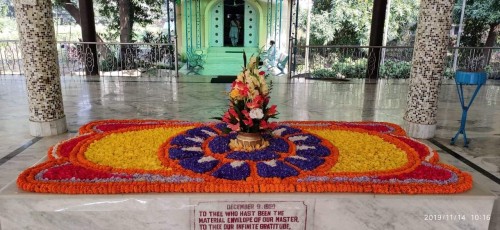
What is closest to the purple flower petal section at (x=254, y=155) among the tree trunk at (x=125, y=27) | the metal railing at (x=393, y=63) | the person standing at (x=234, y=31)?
the metal railing at (x=393, y=63)

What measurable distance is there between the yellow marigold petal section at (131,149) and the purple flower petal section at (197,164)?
0.18 m

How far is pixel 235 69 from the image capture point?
13.5 m

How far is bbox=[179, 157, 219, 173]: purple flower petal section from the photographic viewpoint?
2.72 meters

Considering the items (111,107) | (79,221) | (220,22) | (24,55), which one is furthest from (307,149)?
(220,22)

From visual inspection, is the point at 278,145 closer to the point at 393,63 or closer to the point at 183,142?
the point at 183,142

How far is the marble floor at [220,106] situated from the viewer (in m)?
3.89

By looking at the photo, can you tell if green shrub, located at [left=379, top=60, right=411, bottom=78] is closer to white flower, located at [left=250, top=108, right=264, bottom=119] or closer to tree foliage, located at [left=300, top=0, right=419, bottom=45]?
tree foliage, located at [left=300, top=0, right=419, bottom=45]

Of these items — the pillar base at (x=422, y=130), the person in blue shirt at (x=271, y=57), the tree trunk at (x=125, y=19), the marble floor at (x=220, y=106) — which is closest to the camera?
the marble floor at (x=220, y=106)

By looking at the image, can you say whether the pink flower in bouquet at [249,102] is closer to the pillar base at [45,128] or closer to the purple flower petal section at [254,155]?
the purple flower petal section at [254,155]

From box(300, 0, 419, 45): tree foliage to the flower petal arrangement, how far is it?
9940mm

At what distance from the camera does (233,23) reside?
55.3ft

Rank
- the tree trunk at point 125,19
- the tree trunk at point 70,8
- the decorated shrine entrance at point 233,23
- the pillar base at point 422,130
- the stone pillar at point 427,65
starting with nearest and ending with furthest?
the stone pillar at point 427,65, the pillar base at point 422,130, the tree trunk at point 70,8, the tree trunk at point 125,19, the decorated shrine entrance at point 233,23

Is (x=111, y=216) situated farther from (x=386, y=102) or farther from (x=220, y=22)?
(x=220, y=22)

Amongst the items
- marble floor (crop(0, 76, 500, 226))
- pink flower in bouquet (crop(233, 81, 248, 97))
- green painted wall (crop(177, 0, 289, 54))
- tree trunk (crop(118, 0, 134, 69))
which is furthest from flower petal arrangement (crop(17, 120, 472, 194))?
green painted wall (crop(177, 0, 289, 54))
